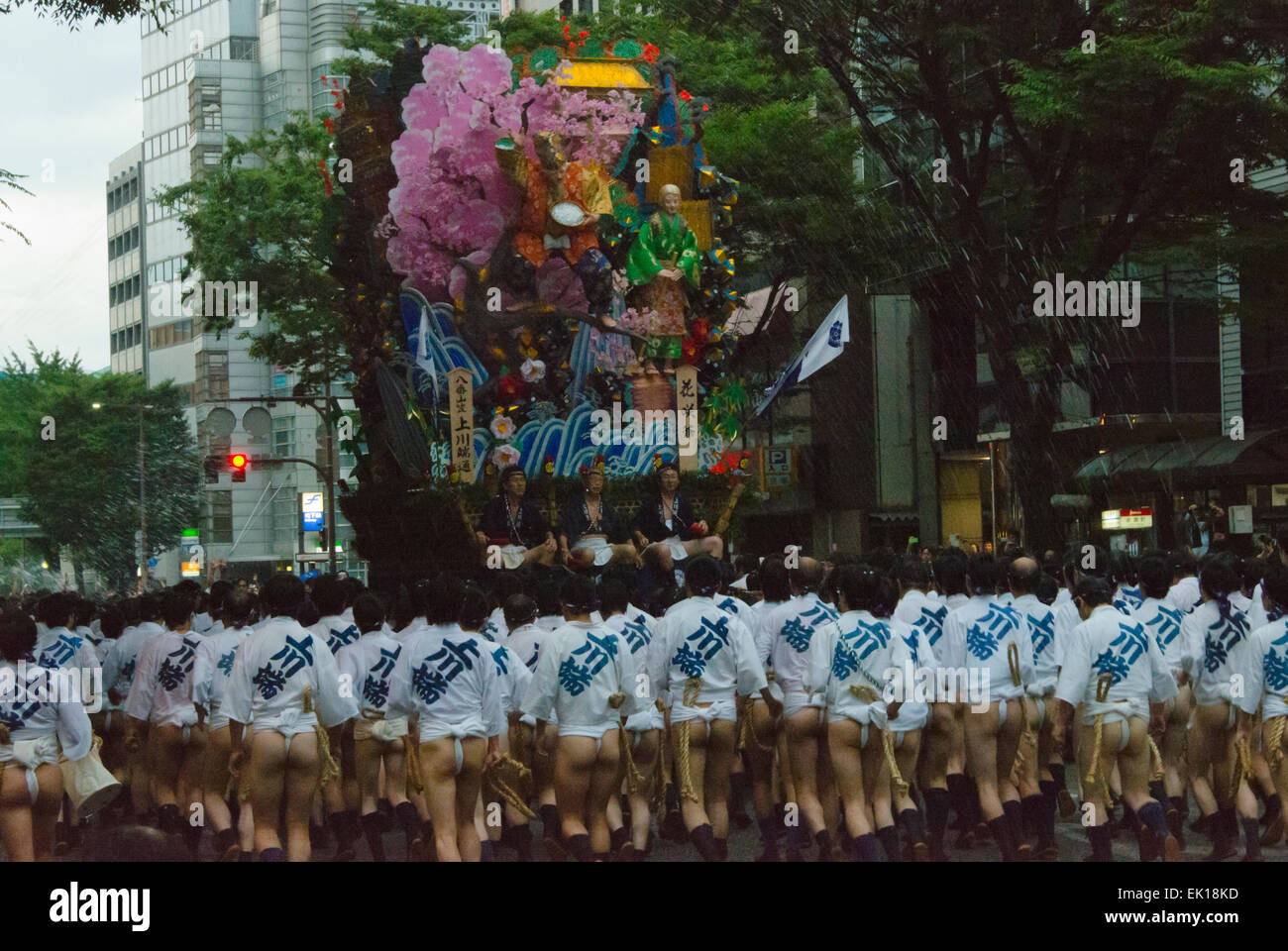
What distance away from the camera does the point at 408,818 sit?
10.1 meters

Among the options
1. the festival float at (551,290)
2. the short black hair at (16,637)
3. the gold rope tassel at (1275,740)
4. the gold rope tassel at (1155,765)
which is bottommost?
the gold rope tassel at (1155,765)

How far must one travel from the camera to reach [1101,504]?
92.3 ft

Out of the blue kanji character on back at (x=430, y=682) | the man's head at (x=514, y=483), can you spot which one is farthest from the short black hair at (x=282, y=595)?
the man's head at (x=514, y=483)

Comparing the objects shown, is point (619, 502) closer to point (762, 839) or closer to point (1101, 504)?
point (762, 839)

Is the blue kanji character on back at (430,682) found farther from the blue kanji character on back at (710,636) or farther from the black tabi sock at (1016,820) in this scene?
the black tabi sock at (1016,820)

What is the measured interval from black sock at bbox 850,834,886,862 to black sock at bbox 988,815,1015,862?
1.06 m

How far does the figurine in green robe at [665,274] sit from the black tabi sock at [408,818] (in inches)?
318

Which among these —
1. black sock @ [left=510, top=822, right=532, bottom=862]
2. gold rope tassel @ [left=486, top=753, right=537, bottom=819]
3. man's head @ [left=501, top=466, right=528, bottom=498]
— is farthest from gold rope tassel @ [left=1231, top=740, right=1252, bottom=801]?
man's head @ [left=501, top=466, right=528, bottom=498]

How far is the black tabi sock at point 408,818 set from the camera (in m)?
10.1

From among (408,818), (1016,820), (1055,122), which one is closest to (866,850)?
(1016,820)

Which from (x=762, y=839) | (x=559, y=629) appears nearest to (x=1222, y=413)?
(x=762, y=839)

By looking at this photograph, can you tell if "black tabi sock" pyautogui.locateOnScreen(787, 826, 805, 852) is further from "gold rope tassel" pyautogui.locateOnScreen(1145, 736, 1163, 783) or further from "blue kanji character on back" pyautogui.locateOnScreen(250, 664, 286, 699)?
"blue kanji character on back" pyautogui.locateOnScreen(250, 664, 286, 699)

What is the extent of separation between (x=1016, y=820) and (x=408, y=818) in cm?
357

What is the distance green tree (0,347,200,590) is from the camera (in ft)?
150
